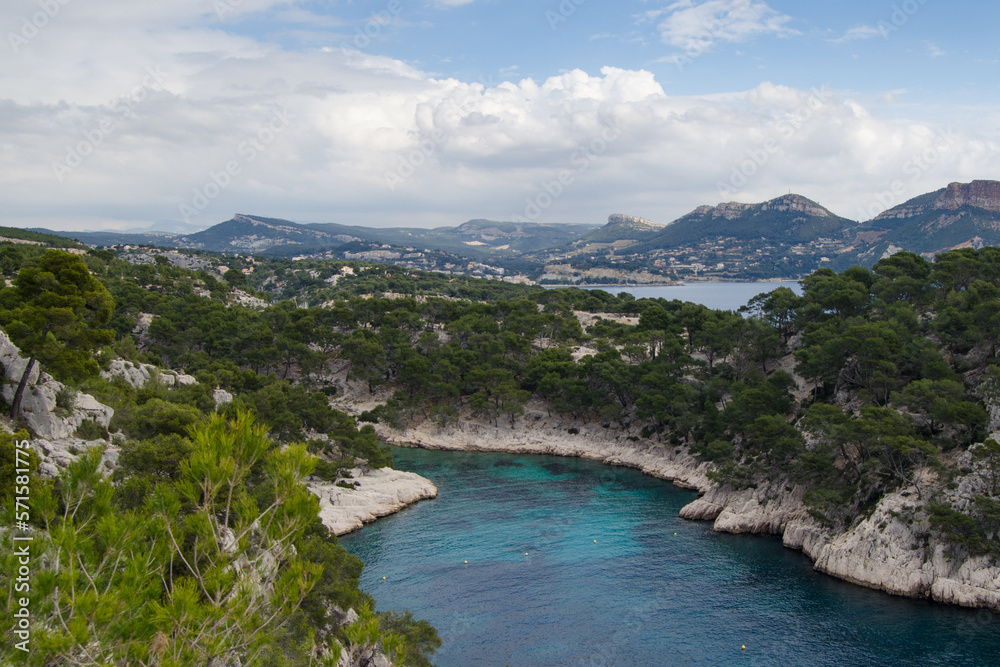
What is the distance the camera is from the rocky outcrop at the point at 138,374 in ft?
122

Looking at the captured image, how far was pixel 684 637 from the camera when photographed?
25.1m

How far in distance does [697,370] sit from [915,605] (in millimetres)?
29911

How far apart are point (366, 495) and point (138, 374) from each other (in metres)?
16.5

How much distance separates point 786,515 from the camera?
3628 cm

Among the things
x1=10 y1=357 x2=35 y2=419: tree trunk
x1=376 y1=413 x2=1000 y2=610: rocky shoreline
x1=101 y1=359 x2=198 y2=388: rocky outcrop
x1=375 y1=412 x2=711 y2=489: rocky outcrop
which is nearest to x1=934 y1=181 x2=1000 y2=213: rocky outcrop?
x1=375 y1=412 x2=711 y2=489: rocky outcrop

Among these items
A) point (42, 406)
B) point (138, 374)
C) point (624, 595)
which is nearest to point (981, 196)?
point (624, 595)

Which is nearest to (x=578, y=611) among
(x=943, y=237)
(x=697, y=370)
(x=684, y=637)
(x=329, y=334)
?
(x=684, y=637)

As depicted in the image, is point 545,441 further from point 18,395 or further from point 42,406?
point 18,395

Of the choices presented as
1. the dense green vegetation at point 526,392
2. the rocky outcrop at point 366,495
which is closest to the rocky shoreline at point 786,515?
the dense green vegetation at point 526,392

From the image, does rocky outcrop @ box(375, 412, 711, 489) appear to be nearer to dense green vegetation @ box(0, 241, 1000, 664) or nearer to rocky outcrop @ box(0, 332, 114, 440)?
dense green vegetation @ box(0, 241, 1000, 664)

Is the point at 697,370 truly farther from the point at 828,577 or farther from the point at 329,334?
the point at 329,334

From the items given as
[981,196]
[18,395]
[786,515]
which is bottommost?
[786,515]

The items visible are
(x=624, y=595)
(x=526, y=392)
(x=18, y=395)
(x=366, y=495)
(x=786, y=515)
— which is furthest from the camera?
(x=526, y=392)

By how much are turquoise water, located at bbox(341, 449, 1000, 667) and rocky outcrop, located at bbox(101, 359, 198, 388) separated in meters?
16.6
